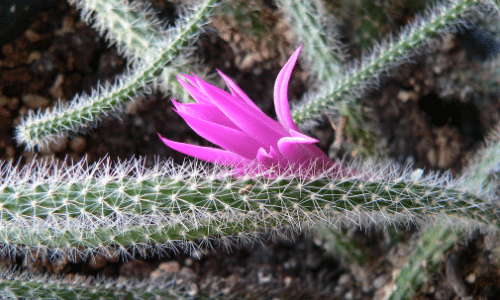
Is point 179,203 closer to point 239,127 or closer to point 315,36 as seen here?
point 239,127

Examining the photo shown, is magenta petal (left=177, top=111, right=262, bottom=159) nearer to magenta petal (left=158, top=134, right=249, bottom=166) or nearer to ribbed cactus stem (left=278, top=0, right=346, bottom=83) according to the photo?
magenta petal (left=158, top=134, right=249, bottom=166)

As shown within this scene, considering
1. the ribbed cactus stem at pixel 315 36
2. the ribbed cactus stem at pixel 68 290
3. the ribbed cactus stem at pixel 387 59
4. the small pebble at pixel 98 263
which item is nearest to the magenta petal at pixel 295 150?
the ribbed cactus stem at pixel 387 59

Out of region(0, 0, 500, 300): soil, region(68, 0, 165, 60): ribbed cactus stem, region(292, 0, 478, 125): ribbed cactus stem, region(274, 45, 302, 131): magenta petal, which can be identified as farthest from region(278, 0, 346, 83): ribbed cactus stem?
region(274, 45, 302, 131): magenta petal

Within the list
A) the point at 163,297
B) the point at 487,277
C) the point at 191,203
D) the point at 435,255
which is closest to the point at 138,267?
the point at 163,297

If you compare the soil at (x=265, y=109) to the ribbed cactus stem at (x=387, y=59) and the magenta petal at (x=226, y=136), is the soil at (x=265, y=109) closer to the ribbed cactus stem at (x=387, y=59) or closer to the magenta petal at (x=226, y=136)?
the ribbed cactus stem at (x=387, y=59)

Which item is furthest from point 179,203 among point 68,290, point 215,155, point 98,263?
point 98,263
